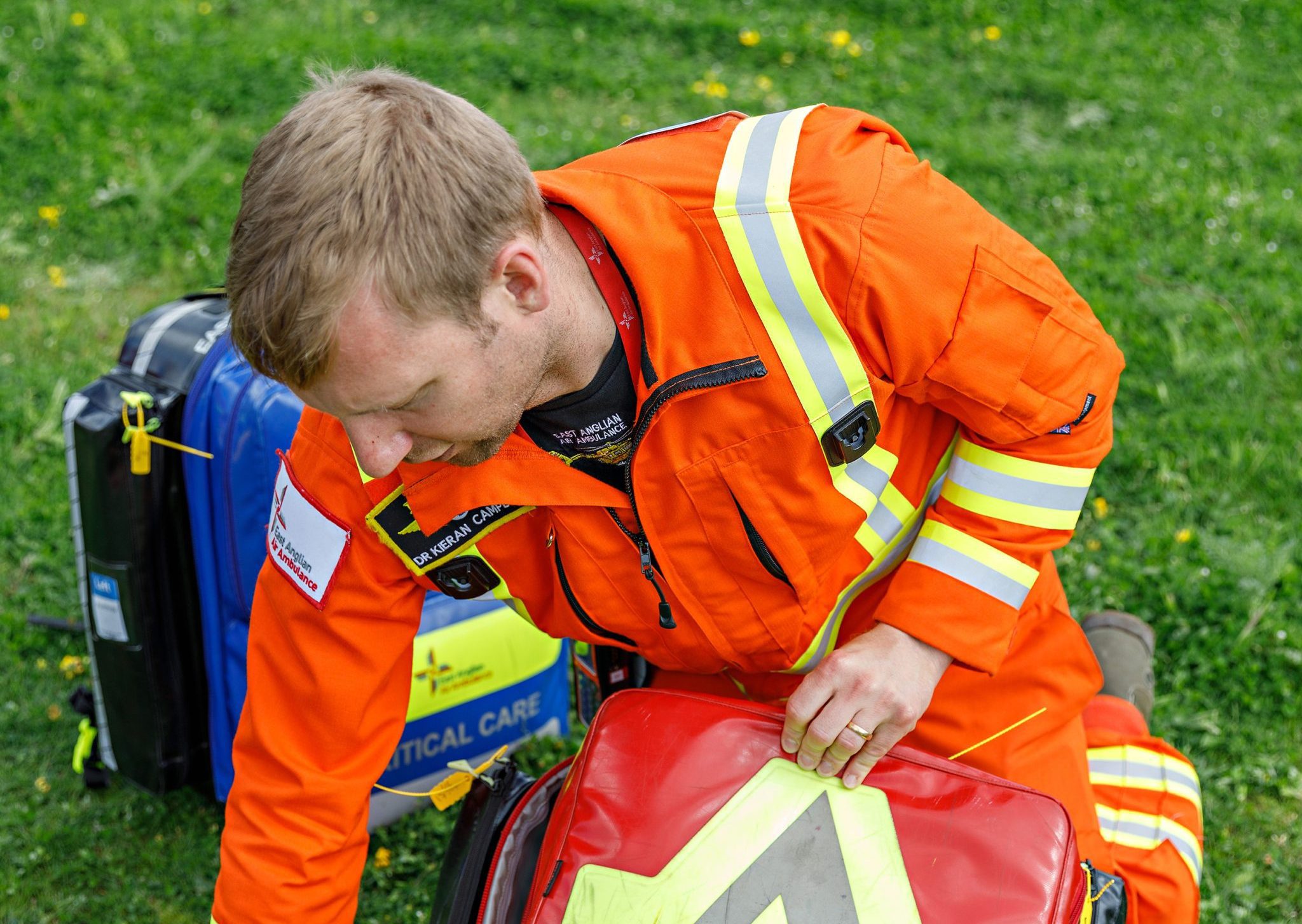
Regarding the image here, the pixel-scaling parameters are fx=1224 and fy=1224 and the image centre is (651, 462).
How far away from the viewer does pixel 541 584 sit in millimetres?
2184

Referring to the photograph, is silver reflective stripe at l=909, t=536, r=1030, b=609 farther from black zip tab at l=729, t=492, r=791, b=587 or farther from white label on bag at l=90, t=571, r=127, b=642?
white label on bag at l=90, t=571, r=127, b=642

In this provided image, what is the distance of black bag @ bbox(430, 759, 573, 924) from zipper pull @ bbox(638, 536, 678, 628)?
364 mm

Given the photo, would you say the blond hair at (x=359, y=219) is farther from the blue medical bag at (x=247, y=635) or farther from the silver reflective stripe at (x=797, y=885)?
the blue medical bag at (x=247, y=635)

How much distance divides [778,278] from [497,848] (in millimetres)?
1055

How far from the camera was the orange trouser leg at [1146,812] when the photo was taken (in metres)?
2.43

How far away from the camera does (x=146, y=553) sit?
2.83 m

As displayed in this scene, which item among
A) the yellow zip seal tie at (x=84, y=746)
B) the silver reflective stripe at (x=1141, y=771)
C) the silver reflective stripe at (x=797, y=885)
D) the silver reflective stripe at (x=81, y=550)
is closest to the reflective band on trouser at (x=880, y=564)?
the silver reflective stripe at (x=797, y=885)

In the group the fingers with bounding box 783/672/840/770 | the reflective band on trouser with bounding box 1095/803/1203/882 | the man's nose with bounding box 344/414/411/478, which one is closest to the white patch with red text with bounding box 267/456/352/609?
the man's nose with bounding box 344/414/411/478

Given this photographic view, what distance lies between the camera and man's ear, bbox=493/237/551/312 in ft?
5.52

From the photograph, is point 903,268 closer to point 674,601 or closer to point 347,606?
point 674,601

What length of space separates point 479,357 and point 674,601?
0.59 m

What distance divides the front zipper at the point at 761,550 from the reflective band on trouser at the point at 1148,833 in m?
0.99

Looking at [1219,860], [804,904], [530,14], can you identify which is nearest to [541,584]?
[804,904]

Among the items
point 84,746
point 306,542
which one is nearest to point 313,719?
point 306,542
